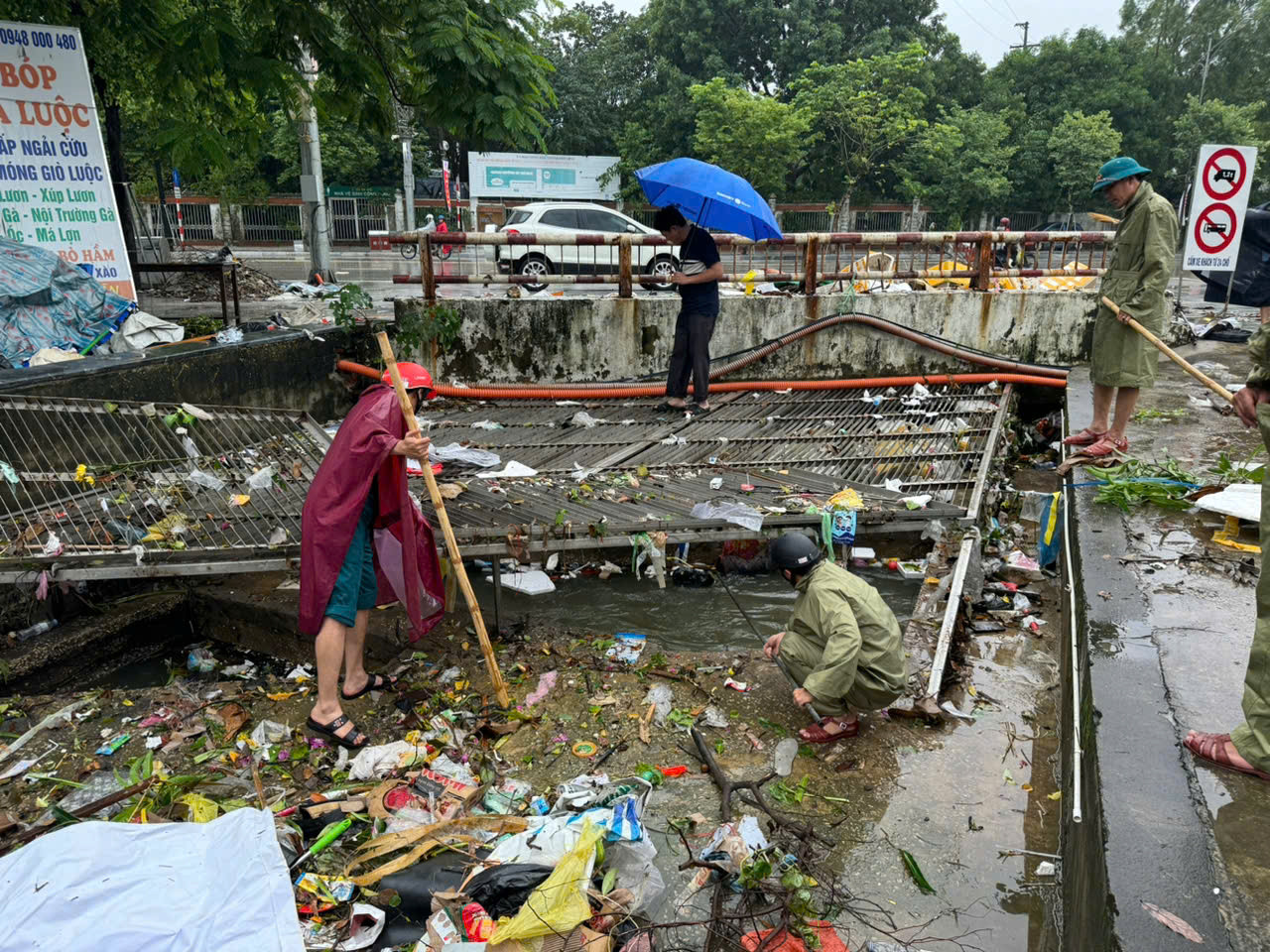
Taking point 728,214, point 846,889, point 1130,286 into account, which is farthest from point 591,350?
point 846,889

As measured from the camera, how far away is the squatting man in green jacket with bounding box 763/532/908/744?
3369 mm

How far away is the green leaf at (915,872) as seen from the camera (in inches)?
110

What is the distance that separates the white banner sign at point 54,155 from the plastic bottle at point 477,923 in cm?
665

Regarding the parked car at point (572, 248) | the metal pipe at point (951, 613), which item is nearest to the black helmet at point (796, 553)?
the metal pipe at point (951, 613)

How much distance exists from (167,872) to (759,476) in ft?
14.3

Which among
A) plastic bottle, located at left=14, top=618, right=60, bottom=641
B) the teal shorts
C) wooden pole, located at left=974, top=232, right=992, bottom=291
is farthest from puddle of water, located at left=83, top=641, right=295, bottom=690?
wooden pole, located at left=974, top=232, right=992, bottom=291

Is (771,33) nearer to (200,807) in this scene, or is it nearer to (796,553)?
(796,553)

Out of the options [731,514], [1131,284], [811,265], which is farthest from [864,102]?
[731,514]

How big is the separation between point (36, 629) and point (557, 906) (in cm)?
418

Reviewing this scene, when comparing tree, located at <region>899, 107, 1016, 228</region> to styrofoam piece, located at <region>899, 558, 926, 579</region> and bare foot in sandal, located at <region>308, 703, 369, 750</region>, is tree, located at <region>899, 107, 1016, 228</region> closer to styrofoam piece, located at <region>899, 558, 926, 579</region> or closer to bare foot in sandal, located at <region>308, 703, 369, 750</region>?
styrofoam piece, located at <region>899, 558, 926, 579</region>

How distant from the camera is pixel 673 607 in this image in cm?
575

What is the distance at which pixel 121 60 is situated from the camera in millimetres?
9273

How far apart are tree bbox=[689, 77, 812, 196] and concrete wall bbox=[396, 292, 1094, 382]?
22.7 metres

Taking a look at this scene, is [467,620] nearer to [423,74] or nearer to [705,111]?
[423,74]
